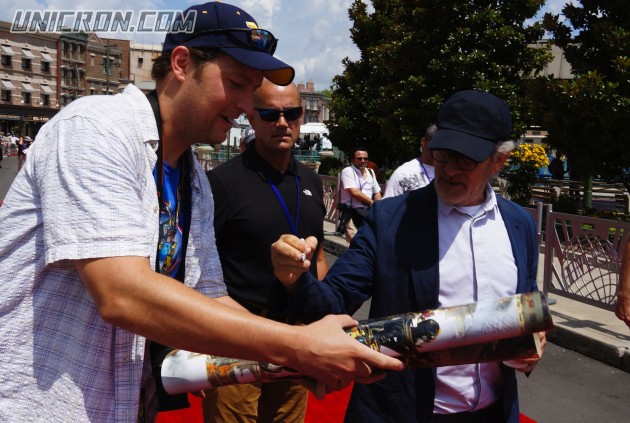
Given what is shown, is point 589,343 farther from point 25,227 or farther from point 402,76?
point 402,76

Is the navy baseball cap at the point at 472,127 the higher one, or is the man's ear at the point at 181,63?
the man's ear at the point at 181,63

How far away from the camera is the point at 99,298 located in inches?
54.7

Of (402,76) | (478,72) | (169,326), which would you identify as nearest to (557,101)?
(478,72)

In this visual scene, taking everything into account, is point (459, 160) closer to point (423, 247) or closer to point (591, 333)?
point (423, 247)

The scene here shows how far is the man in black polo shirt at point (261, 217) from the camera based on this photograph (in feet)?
10.5

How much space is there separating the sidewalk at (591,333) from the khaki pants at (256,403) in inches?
152

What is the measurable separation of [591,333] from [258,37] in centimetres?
574

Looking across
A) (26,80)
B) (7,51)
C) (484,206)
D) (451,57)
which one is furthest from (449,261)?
(26,80)

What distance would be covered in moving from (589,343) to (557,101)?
8.01 metres

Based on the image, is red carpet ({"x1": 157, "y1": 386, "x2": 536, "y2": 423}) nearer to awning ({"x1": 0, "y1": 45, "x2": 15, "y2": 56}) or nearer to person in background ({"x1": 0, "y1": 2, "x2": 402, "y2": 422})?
person in background ({"x1": 0, "y1": 2, "x2": 402, "y2": 422})

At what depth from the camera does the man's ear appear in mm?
1750

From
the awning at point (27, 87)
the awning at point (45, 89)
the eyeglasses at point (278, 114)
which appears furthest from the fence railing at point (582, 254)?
the awning at point (45, 89)

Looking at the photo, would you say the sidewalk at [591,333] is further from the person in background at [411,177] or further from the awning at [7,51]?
the awning at [7,51]

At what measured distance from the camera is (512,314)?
4.82ft
